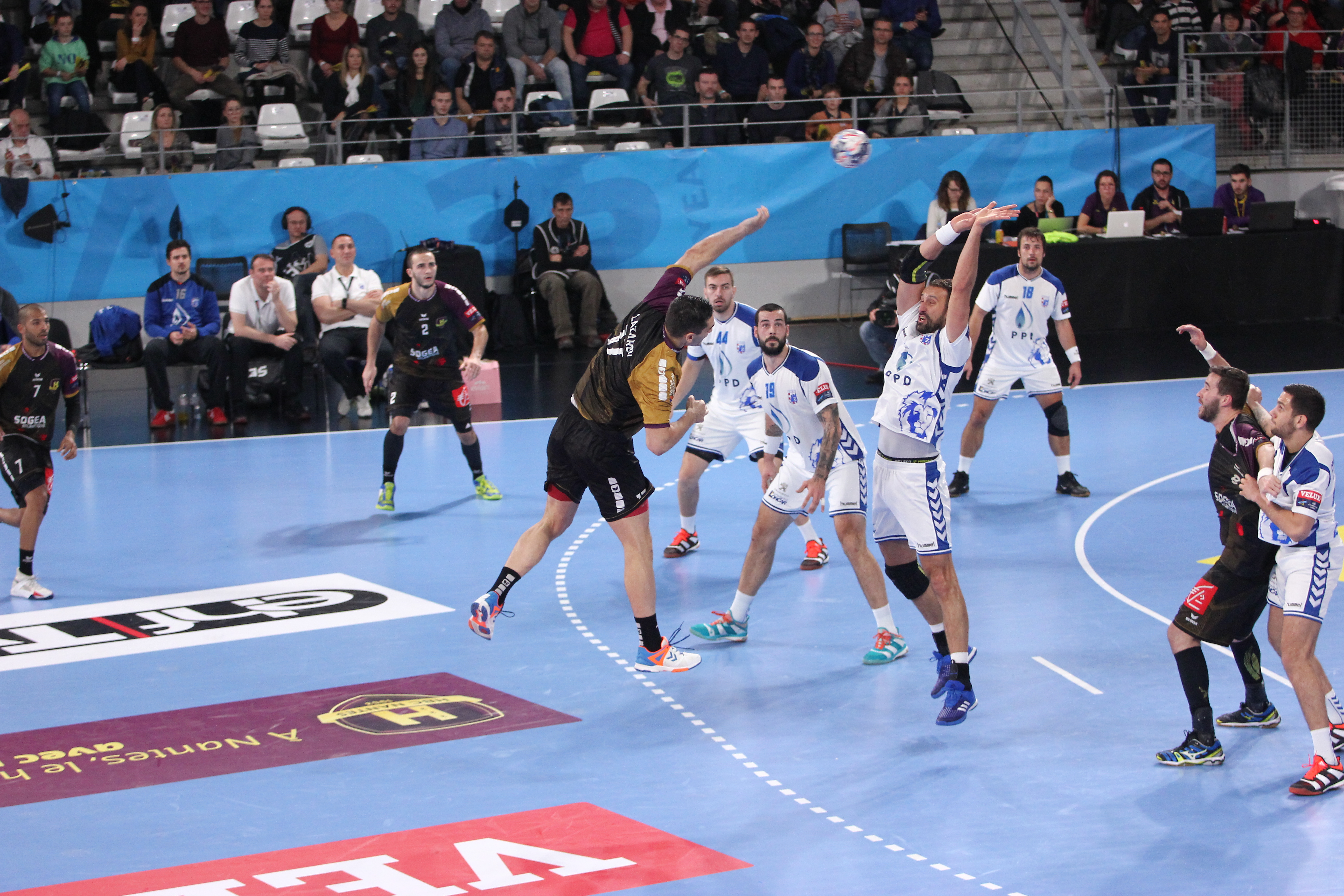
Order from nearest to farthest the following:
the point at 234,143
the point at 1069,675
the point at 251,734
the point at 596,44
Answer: the point at 251,734, the point at 1069,675, the point at 234,143, the point at 596,44

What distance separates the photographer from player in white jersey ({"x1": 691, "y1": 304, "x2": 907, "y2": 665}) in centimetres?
777

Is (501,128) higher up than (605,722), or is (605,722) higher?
(501,128)

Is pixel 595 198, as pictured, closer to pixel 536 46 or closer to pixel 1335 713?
pixel 536 46

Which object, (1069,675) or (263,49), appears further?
(263,49)

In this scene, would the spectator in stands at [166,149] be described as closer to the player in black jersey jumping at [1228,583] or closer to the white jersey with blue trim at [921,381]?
the white jersey with blue trim at [921,381]

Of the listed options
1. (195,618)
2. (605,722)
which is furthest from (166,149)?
(605,722)

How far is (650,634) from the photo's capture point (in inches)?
303

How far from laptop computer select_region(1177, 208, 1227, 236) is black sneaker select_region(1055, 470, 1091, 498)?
931cm

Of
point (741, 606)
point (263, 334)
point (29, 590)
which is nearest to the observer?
point (741, 606)

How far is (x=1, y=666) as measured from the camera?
8188mm

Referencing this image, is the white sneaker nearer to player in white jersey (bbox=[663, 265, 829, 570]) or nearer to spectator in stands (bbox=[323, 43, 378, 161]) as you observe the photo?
player in white jersey (bbox=[663, 265, 829, 570])

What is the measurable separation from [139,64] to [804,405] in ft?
49.5

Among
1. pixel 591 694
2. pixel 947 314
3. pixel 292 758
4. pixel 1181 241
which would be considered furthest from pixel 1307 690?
pixel 1181 241

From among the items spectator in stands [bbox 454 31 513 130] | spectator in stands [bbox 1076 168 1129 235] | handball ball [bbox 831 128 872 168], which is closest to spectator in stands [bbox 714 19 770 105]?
spectator in stands [bbox 454 31 513 130]
